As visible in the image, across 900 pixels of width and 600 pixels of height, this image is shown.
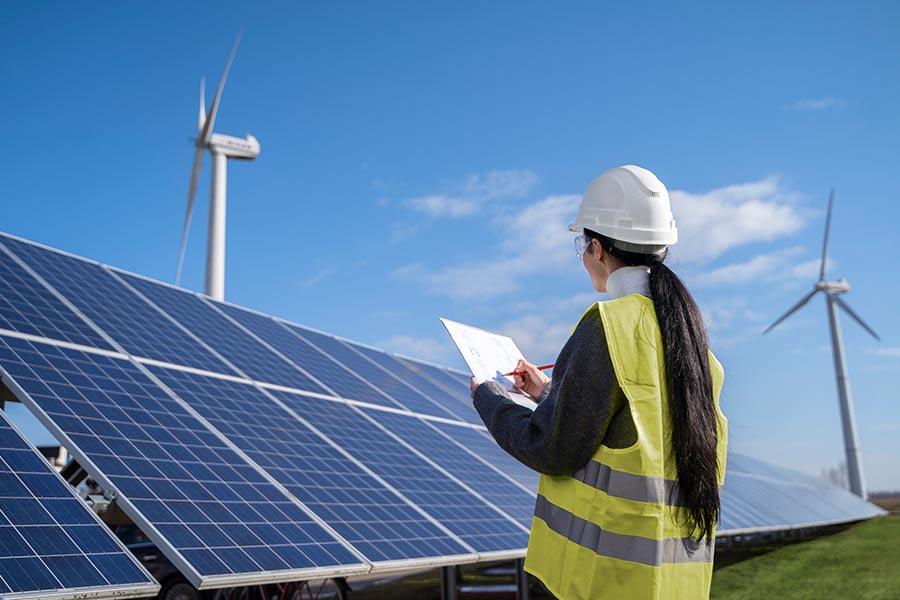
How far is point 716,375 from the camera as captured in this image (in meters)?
3.73

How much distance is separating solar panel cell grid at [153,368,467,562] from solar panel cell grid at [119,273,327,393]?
1420mm

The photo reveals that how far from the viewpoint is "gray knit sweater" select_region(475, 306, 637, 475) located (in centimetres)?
329

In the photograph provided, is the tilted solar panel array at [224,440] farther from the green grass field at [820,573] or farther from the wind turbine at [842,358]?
the wind turbine at [842,358]

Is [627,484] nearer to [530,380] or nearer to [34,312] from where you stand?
[530,380]

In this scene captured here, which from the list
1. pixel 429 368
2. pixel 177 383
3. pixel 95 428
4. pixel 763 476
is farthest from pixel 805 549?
pixel 95 428

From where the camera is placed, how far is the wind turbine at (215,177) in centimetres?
2538

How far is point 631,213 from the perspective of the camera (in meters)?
3.67

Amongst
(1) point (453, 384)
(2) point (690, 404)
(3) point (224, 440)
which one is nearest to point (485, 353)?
(2) point (690, 404)

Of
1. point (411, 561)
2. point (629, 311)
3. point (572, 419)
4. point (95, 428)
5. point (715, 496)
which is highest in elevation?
point (629, 311)

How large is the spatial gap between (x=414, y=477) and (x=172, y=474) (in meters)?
4.25

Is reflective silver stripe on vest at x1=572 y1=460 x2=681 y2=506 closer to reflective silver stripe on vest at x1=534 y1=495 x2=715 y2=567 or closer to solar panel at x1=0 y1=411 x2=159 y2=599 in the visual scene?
reflective silver stripe on vest at x1=534 y1=495 x2=715 y2=567

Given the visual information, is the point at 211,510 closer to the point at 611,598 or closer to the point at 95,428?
the point at 95,428

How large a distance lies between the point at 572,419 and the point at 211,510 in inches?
238

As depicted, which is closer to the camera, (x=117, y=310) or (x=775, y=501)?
(x=117, y=310)
